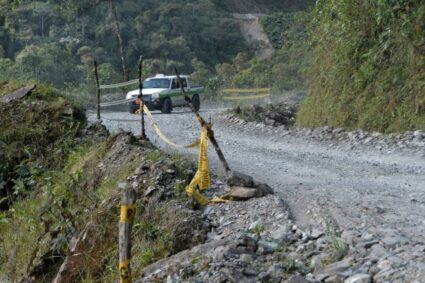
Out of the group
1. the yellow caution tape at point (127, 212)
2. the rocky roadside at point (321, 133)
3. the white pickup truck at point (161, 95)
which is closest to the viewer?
the yellow caution tape at point (127, 212)

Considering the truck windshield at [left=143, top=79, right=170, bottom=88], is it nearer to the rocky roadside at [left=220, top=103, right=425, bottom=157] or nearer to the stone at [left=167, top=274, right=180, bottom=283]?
the rocky roadside at [left=220, top=103, right=425, bottom=157]

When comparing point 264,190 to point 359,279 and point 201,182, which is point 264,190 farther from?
point 359,279

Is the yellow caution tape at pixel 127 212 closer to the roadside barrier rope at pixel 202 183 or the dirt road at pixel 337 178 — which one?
the dirt road at pixel 337 178

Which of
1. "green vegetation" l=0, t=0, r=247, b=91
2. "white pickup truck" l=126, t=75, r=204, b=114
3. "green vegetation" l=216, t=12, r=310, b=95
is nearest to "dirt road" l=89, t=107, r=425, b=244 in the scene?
"white pickup truck" l=126, t=75, r=204, b=114

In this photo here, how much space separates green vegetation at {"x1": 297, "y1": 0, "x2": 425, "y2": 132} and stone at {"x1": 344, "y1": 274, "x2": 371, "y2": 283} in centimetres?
954

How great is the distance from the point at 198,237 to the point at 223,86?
105 feet

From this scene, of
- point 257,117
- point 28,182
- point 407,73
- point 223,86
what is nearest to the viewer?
point 28,182

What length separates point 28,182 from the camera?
12.0 metres

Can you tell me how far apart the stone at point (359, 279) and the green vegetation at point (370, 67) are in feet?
31.3

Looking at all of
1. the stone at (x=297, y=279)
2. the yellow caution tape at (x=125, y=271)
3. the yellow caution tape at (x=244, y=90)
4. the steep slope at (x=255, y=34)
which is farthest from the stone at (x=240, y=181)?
the steep slope at (x=255, y=34)

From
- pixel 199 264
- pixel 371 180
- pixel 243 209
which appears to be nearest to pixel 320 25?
pixel 371 180

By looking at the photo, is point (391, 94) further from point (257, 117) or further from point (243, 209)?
point (243, 209)

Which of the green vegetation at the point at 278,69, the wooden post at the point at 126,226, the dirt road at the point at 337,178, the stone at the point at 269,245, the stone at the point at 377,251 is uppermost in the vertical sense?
the wooden post at the point at 126,226

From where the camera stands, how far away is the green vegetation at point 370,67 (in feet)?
52.5
